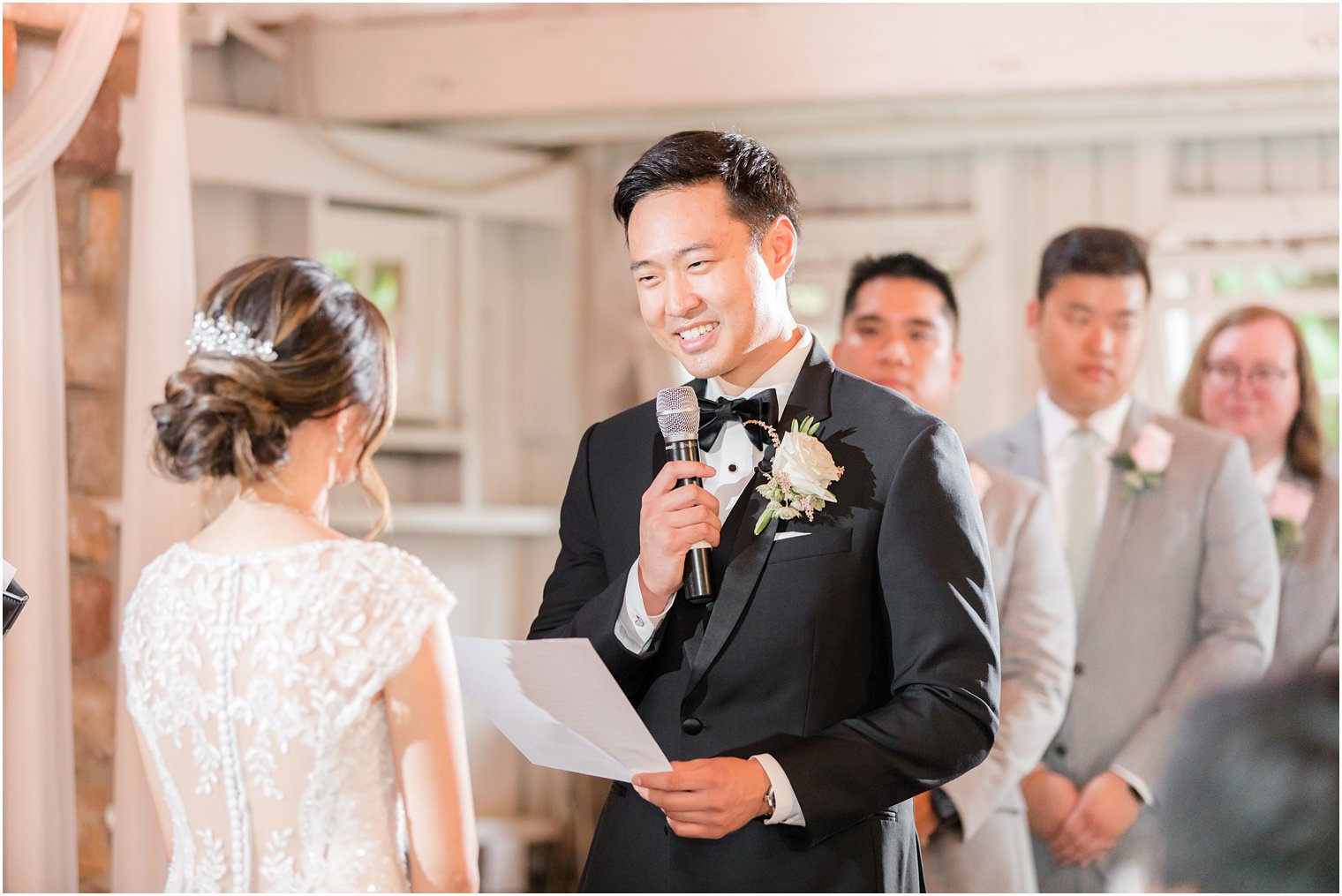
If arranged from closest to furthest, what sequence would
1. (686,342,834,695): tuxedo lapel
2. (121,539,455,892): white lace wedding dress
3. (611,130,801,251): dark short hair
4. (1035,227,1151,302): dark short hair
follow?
(121,539,455,892): white lace wedding dress
(686,342,834,695): tuxedo lapel
(611,130,801,251): dark short hair
(1035,227,1151,302): dark short hair

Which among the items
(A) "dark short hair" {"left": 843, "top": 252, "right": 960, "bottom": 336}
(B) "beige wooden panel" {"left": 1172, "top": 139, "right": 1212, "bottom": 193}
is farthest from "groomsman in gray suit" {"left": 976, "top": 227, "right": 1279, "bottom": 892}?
(B) "beige wooden panel" {"left": 1172, "top": 139, "right": 1212, "bottom": 193}

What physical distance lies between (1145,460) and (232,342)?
9.61 ft

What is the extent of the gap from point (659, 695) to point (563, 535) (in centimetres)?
38

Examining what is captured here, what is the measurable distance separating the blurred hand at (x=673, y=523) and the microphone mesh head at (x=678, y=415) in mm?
49

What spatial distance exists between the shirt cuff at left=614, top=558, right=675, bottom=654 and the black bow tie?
0.27 metres

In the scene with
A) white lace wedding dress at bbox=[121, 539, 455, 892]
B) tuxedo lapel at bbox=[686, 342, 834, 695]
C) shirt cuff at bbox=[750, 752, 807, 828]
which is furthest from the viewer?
tuxedo lapel at bbox=[686, 342, 834, 695]

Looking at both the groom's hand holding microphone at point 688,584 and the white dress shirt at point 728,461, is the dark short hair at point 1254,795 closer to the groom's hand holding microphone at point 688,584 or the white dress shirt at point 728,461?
the white dress shirt at point 728,461

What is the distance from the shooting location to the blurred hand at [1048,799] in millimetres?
3648

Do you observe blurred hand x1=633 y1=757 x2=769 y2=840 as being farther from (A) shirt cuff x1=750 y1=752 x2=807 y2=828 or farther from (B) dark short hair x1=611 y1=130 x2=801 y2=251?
(B) dark short hair x1=611 y1=130 x2=801 y2=251

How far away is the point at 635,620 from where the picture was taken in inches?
69.9

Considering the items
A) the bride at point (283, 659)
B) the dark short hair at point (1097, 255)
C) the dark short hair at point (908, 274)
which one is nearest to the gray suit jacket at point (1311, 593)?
the dark short hair at point (1097, 255)

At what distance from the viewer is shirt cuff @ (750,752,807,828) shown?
5.40 feet

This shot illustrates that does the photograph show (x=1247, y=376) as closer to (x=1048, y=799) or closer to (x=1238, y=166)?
(x=1238, y=166)

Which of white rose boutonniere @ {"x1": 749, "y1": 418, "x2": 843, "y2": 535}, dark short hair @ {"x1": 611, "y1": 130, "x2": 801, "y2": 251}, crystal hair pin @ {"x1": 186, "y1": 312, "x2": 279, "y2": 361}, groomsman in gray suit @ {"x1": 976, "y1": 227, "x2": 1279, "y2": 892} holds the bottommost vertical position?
groomsman in gray suit @ {"x1": 976, "y1": 227, "x2": 1279, "y2": 892}
